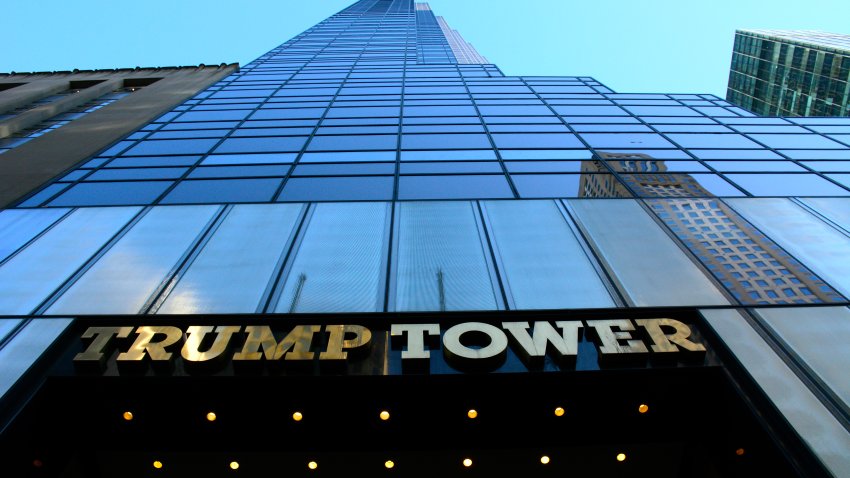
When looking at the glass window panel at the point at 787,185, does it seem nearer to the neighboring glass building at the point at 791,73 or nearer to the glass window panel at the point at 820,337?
the glass window panel at the point at 820,337

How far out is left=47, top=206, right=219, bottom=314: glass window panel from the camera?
11.1 meters

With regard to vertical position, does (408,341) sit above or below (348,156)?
below

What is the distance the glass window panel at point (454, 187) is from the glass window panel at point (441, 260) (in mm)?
666

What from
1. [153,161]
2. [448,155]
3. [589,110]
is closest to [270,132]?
[153,161]

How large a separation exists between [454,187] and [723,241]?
7.08 m

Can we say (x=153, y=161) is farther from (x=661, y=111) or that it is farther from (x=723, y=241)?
(x=661, y=111)

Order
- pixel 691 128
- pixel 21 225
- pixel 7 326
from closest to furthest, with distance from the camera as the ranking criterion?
pixel 7 326, pixel 21 225, pixel 691 128

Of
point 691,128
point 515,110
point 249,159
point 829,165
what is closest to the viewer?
point 829,165

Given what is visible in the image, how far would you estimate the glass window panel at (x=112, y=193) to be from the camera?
15.5m

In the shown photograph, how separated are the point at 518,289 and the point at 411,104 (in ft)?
Answer: 53.5

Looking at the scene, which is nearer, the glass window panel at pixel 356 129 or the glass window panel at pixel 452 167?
the glass window panel at pixel 452 167

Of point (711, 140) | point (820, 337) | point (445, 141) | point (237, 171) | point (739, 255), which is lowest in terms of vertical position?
point (820, 337)

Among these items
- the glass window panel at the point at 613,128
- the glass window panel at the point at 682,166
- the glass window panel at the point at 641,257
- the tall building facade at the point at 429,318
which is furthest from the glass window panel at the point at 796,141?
the glass window panel at the point at 641,257

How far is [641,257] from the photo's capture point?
489 inches
